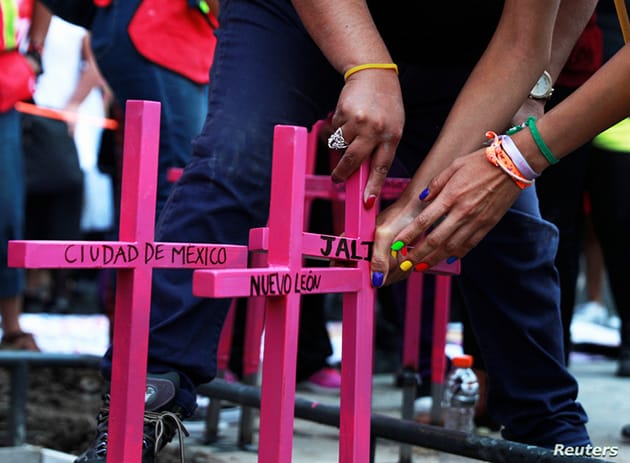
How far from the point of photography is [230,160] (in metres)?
1.82

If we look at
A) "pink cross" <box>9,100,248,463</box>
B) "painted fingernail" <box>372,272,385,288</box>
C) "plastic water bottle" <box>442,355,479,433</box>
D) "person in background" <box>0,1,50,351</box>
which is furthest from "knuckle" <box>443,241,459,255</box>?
"person in background" <box>0,1,50,351</box>

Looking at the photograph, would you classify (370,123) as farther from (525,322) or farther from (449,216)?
(525,322)

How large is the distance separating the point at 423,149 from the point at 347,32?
0.44m

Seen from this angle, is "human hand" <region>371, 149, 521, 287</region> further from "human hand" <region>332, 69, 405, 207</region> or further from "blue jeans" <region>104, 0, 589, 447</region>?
"blue jeans" <region>104, 0, 589, 447</region>

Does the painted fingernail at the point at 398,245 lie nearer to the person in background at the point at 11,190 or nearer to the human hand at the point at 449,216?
the human hand at the point at 449,216

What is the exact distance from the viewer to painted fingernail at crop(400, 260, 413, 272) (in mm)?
1664

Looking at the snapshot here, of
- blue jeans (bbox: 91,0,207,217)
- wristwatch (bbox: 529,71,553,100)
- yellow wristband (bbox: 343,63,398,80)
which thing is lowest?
yellow wristband (bbox: 343,63,398,80)

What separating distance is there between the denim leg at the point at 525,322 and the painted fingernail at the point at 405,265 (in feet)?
1.17

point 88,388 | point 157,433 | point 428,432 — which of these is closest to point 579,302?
point 88,388

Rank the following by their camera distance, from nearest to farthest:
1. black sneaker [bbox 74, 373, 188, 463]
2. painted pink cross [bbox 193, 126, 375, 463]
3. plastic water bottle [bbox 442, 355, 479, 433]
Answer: painted pink cross [bbox 193, 126, 375, 463], black sneaker [bbox 74, 373, 188, 463], plastic water bottle [bbox 442, 355, 479, 433]

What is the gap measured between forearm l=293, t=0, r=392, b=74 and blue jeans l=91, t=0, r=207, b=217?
1.49 metres

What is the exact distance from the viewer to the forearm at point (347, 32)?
5.55 ft
